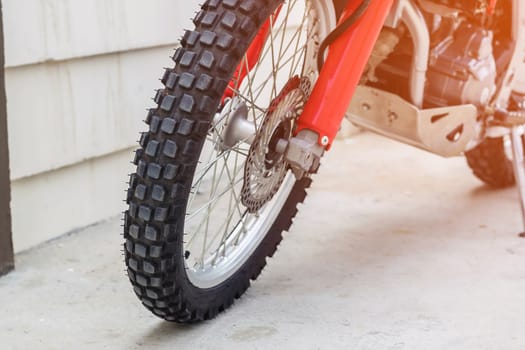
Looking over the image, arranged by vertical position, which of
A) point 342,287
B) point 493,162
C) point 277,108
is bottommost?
point 342,287

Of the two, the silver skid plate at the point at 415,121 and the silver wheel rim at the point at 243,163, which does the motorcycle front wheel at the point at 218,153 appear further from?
the silver skid plate at the point at 415,121

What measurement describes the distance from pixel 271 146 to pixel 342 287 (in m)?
0.41

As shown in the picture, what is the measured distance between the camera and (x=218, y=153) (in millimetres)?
1767

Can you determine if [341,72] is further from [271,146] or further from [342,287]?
[342,287]

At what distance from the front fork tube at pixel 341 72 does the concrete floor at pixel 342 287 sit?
1.25ft

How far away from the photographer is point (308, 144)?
166 centimetres

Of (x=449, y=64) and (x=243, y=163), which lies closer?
(x=243, y=163)

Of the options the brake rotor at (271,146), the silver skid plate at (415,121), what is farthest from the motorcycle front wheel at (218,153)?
the silver skid plate at (415,121)

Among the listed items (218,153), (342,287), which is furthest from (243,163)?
(342,287)

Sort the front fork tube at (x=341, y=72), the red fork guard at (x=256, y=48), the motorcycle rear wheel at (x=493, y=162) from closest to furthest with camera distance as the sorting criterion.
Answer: the front fork tube at (x=341, y=72)
the red fork guard at (x=256, y=48)
the motorcycle rear wheel at (x=493, y=162)

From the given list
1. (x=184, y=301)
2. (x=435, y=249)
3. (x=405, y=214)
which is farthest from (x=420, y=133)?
(x=184, y=301)

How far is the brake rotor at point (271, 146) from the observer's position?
1.69 meters

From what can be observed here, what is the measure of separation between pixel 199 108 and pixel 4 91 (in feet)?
2.08

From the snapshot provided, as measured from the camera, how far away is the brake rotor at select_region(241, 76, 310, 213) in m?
1.69
